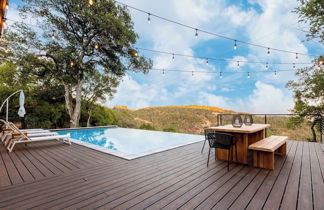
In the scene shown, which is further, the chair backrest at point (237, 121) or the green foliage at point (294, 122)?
the green foliage at point (294, 122)

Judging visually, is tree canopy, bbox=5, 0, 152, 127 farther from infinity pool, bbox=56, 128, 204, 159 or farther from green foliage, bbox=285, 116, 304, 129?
green foliage, bbox=285, 116, 304, 129

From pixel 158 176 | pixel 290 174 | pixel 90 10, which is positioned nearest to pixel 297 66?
pixel 290 174

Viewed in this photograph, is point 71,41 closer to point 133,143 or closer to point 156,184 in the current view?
point 133,143

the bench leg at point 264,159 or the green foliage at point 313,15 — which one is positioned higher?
the green foliage at point 313,15

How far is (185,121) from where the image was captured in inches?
543

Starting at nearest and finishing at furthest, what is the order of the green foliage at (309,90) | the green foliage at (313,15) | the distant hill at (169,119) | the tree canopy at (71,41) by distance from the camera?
the green foliage at (313,15)
the green foliage at (309,90)
the tree canopy at (71,41)
the distant hill at (169,119)

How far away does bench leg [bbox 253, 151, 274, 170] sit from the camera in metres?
2.63

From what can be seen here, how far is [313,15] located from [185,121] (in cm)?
1005

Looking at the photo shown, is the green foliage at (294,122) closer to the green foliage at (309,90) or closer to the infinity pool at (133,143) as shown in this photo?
the green foliage at (309,90)

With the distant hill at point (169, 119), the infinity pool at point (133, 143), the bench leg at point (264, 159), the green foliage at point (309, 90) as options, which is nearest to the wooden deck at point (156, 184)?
the bench leg at point (264, 159)

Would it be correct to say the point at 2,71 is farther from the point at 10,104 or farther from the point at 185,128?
the point at 185,128

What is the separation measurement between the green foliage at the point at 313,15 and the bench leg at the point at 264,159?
6.68 meters

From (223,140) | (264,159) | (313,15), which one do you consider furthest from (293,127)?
(223,140)

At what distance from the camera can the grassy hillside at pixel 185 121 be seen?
26.9ft
